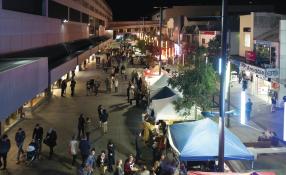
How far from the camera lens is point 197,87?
21.7 m

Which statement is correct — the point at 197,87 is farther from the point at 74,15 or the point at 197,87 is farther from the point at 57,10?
the point at 74,15

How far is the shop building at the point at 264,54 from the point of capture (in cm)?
3025

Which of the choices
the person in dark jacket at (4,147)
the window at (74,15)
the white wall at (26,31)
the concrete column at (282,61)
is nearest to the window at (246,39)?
the concrete column at (282,61)

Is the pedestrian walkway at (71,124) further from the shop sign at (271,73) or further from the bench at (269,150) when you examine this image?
the shop sign at (271,73)

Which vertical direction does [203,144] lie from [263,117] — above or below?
above

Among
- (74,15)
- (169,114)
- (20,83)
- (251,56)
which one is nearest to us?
(20,83)

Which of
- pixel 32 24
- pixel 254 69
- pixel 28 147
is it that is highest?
pixel 32 24

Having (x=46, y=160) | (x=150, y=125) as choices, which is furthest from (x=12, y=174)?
(x=150, y=125)

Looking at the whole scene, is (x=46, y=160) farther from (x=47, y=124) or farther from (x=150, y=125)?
(x=47, y=124)

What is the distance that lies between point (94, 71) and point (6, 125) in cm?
3411

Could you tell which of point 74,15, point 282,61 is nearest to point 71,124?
point 282,61

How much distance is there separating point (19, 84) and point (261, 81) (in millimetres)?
23400

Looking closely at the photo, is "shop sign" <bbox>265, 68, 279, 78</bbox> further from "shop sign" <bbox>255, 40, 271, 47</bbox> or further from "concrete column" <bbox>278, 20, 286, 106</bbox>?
"shop sign" <bbox>255, 40, 271, 47</bbox>

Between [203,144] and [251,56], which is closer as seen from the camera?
[203,144]
